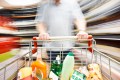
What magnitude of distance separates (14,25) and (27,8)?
42 centimetres

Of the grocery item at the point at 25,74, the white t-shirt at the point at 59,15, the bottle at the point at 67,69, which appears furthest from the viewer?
the white t-shirt at the point at 59,15

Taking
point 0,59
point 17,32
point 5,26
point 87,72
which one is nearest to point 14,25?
point 17,32

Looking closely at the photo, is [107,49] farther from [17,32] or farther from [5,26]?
[17,32]

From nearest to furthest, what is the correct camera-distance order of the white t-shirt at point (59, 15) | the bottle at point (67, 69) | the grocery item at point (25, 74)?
1. the grocery item at point (25, 74)
2. the bottle at point (67, 69)
3. the white t-shirt at point (59, 15)

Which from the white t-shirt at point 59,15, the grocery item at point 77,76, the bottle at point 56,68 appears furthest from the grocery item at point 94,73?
the white t-shirt at point 59,15

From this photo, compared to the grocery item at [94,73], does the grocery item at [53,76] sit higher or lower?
lower

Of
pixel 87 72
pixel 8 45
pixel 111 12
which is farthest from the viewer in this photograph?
pixel 8 45

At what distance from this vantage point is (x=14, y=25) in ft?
13.6

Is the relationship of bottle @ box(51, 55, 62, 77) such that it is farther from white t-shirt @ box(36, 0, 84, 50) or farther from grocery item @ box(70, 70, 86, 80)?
white t-shirt @ box(36, 0, 84, 50)

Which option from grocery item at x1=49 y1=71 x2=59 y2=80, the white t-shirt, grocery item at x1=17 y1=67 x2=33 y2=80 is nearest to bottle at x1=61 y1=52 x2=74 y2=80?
grocery item at x1=49 y1=71 x2=59 y2=80

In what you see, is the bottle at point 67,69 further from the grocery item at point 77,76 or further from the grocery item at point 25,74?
the grocery item at point 25,74

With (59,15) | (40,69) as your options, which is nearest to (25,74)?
(40,69)

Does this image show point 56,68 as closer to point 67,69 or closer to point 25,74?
point 67,69

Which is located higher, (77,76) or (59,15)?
(59,15)
